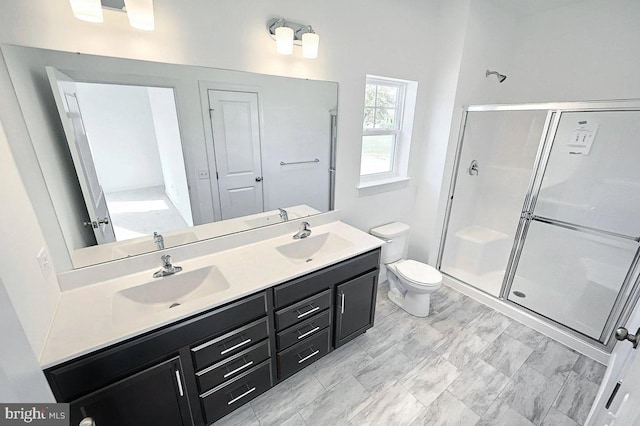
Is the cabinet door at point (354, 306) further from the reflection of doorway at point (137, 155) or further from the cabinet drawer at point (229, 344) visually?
the reflection of doorway at point (137, 155)

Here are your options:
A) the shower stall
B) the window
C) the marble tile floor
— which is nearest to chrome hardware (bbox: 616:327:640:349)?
the marble tile floor

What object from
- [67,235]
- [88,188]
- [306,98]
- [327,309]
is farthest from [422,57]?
[67,235]

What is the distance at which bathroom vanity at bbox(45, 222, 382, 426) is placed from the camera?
1051 mm

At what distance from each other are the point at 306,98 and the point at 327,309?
56.2 inches

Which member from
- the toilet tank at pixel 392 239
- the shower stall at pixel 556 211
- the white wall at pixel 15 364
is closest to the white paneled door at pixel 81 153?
the white wall at pixel 15 364

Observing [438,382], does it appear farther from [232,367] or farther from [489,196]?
[489,196]

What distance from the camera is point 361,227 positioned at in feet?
8.27

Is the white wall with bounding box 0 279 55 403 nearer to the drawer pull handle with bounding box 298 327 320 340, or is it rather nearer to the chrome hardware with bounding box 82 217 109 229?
the chrome hardware with bounding box 82 217 109 229

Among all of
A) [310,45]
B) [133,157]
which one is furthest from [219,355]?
[310,45]

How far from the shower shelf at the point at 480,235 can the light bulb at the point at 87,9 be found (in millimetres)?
3224

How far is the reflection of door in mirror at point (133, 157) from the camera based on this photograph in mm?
1289

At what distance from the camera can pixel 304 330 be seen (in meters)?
1.65

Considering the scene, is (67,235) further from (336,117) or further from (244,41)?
(336,117)

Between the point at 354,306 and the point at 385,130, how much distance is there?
1.64 meters
